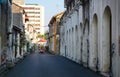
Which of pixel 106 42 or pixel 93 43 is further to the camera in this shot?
pixel 93 43

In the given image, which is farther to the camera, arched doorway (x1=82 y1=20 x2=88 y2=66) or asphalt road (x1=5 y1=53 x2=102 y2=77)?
arched doorway (x1=82 y1=20 x2=88 y2=66)

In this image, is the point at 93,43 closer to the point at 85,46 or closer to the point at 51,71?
the point at 51,71

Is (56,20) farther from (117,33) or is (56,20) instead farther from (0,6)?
(117,33)

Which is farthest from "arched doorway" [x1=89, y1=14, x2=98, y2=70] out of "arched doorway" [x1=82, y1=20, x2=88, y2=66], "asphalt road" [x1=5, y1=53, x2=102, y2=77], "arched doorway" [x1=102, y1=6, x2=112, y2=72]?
"arched doorway" [x1=102, y1=6, x2=112, y2=72]

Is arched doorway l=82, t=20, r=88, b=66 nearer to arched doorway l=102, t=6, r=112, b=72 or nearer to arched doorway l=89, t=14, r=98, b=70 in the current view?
arched doorway l=89, t=14, r=98, b=70

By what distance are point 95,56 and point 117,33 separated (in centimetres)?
1006

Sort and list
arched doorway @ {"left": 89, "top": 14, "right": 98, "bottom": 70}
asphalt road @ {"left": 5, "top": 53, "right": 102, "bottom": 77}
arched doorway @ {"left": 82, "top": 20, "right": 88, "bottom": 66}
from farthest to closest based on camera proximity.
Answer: arched doorway @ {"left": 82, "top": 20, "right": 88, "bottom": 66} → arched doorway @ {"left": 89, "top": 14, "right": 98, "bottom": 70} → asphalt road @ {"left": 5, "top": 53, "right": 102, "bottom": 77}

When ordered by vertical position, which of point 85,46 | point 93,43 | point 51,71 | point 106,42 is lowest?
point 51,71

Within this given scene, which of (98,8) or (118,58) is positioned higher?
(98,8)

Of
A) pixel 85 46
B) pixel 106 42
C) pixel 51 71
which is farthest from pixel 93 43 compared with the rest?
pixel 85 46

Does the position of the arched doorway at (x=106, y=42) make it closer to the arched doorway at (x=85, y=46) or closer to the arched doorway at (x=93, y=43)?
the arched doorway at (x=93, y=43)

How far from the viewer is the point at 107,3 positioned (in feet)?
79.0

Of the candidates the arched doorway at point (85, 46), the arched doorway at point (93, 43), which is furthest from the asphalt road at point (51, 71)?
the arched doorway at point (93, 43)

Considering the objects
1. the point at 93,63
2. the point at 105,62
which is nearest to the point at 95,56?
the point at 93,63
